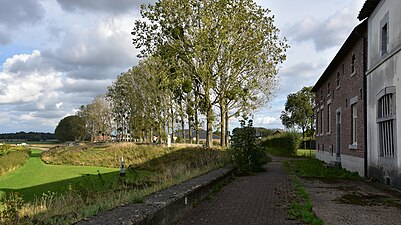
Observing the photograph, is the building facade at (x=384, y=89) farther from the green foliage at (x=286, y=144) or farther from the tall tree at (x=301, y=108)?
the tall tree at (x=301, y=108)

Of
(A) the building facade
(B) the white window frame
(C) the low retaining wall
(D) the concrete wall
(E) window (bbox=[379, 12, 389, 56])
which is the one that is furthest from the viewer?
(E) window (bbox=[379, 12, 389, 56])

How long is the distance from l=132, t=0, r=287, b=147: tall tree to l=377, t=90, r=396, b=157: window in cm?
1477

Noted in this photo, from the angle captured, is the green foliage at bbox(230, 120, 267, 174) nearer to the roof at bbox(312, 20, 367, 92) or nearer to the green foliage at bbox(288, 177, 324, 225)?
the roof at bbox(312, 20, 367, 92)

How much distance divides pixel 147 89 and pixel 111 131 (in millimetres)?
26463

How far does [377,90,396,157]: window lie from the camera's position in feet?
46.4

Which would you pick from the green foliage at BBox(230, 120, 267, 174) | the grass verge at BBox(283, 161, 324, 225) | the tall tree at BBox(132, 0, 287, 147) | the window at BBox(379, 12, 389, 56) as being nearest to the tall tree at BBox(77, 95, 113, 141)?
the tall tree at BBox(132, 0, 287, 147)

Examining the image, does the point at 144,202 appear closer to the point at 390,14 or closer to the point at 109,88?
the point at 390,14

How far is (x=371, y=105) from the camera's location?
54.6 feet

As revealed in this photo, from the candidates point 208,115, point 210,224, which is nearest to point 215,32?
point 208,115

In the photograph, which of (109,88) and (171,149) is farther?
(109,88)

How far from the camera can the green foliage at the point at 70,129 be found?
297ft

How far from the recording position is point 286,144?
1859 inches

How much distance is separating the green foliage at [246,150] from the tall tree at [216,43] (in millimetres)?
8905

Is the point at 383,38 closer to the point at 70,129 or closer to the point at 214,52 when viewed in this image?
the point at 214,52
